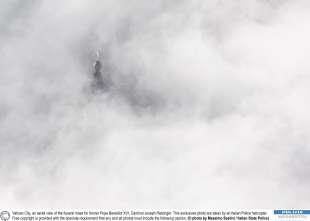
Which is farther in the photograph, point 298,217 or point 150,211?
point 298,217

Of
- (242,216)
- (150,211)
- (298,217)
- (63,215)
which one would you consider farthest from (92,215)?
(298,217)

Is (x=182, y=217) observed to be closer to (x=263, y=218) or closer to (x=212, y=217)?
(x=212, y=217)

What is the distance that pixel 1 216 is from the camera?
7956cm

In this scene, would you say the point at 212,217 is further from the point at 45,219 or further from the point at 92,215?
the point at 45,219

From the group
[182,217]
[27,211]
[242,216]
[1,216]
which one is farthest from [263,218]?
[1,216]

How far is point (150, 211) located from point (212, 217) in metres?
11.0

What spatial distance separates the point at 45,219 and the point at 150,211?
18.7m

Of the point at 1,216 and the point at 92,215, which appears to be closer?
the point at 92,215

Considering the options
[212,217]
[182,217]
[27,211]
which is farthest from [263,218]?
[27,211]

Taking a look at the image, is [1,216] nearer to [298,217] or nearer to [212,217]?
[212,217]

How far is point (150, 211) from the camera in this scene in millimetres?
74875

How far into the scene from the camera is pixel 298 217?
8088 cm

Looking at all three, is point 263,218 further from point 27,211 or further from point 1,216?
point 1,216

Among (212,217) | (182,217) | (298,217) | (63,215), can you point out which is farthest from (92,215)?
(298,217)
